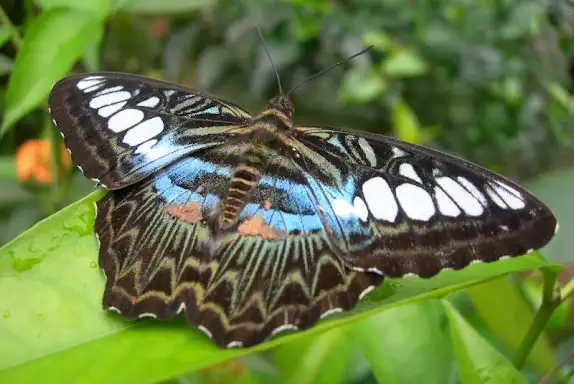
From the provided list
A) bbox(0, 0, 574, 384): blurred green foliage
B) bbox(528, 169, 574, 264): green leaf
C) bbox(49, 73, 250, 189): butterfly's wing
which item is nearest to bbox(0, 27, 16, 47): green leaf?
bbox(0, 0, 574, 384): blurred green foliage

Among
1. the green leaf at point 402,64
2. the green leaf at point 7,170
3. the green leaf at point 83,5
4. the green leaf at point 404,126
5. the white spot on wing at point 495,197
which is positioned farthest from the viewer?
the green leaf at point 402,64

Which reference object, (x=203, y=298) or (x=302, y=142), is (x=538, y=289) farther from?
(x=203, y=298)

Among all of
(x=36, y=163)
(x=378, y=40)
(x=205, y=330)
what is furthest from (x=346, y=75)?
(x=205, y=330)

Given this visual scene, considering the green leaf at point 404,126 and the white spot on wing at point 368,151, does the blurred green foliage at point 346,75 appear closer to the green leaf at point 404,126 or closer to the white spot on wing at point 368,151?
the green leaf at point 404,126

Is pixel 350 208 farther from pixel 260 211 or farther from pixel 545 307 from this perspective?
pixel 545 307

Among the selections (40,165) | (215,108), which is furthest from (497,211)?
(40,165)

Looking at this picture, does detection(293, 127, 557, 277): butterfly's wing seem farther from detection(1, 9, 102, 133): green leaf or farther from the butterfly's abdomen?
detection(1, 9, 102, 133): green leaf

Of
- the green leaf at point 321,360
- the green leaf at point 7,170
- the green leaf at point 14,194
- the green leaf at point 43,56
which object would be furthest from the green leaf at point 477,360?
the green leaf at point 14,194
